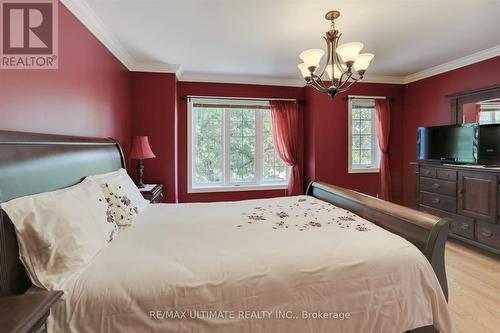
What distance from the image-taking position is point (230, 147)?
4391mm

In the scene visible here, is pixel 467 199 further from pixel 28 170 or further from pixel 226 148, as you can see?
pixel 28 170

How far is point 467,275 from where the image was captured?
8.14 ft

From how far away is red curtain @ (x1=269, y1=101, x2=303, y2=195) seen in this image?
4.34 m

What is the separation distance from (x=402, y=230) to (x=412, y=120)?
11.5 ft

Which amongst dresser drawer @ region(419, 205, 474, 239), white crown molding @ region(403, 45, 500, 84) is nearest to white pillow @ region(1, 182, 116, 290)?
dresser drawer @ region(419, 205, 474, 239)

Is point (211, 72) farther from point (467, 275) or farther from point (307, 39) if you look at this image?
point (467, 275)

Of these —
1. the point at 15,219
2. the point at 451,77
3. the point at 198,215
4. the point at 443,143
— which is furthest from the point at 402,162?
the point at 15,219

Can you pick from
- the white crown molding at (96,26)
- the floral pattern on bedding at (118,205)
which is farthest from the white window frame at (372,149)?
the floral pattern on bedding at (118,205)

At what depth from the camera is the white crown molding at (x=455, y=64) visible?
10.3 ft

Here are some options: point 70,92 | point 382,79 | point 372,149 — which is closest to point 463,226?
point 372,149

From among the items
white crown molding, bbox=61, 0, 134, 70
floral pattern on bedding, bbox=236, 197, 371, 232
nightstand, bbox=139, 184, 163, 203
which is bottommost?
floral pattern on bedding, bbox=236, 197, 371, 232

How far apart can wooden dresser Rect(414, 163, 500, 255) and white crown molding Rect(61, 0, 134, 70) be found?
3918 mm

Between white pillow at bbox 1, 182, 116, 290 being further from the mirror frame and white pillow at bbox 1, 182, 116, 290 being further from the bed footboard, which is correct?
the mirror frame

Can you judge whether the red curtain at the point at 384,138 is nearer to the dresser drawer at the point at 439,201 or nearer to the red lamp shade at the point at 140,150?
the dresser drawer at the point at 439,201
